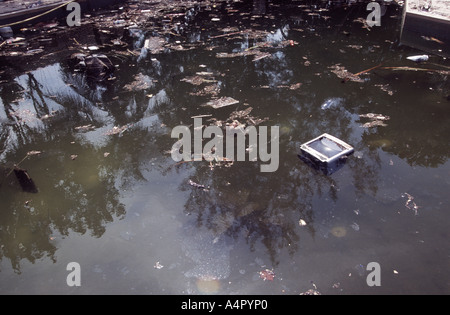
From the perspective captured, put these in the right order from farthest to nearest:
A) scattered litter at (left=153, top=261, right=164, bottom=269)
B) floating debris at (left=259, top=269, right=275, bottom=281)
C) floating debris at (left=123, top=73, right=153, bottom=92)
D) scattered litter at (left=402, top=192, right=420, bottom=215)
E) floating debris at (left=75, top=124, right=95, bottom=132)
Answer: floating debris at (left=123, top=73, right=153, bottom=92)
floating debris at (left=75, top=124, right=95, bottom=132)
scattered litter at (left=402, top=192, right=420, bottom=215)
scattered litter at (left=153, top=261, right=164, bottom=269)
floating debris at (left=259, top=269, right=275, bottom=281)

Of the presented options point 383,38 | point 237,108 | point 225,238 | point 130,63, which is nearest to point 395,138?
point 237,108

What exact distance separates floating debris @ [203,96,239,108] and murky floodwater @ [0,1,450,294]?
11cm

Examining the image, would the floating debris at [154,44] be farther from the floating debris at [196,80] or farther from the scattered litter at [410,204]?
the scattered litter at [410,204]

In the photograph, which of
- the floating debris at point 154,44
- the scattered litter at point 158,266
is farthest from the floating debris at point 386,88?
the floating debris at point 154,44

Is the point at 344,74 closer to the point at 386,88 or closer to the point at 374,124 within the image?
the point at 386,88

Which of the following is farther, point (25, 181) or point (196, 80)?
point (196, 80)

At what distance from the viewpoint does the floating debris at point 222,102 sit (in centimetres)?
466

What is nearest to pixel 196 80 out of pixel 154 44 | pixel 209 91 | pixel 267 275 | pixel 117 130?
pixel 209 91

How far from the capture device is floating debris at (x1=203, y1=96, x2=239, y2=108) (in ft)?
15.3

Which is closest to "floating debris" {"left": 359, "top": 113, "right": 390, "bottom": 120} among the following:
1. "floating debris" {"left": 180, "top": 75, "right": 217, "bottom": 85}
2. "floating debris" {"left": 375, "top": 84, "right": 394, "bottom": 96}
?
"floating debris" {"left": 375, "top": 84, "right": 394, "bottom": 96}

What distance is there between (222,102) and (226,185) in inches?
73.6

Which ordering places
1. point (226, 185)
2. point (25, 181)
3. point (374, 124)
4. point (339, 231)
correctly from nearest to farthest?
point (339, 231) < point (226, 185) < point (25, 181) < point (374, 124)

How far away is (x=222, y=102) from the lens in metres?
4.72

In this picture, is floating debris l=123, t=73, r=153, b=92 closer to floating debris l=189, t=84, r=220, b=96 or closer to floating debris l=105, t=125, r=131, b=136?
floating debris l=189, t=84, r=220, b=96
